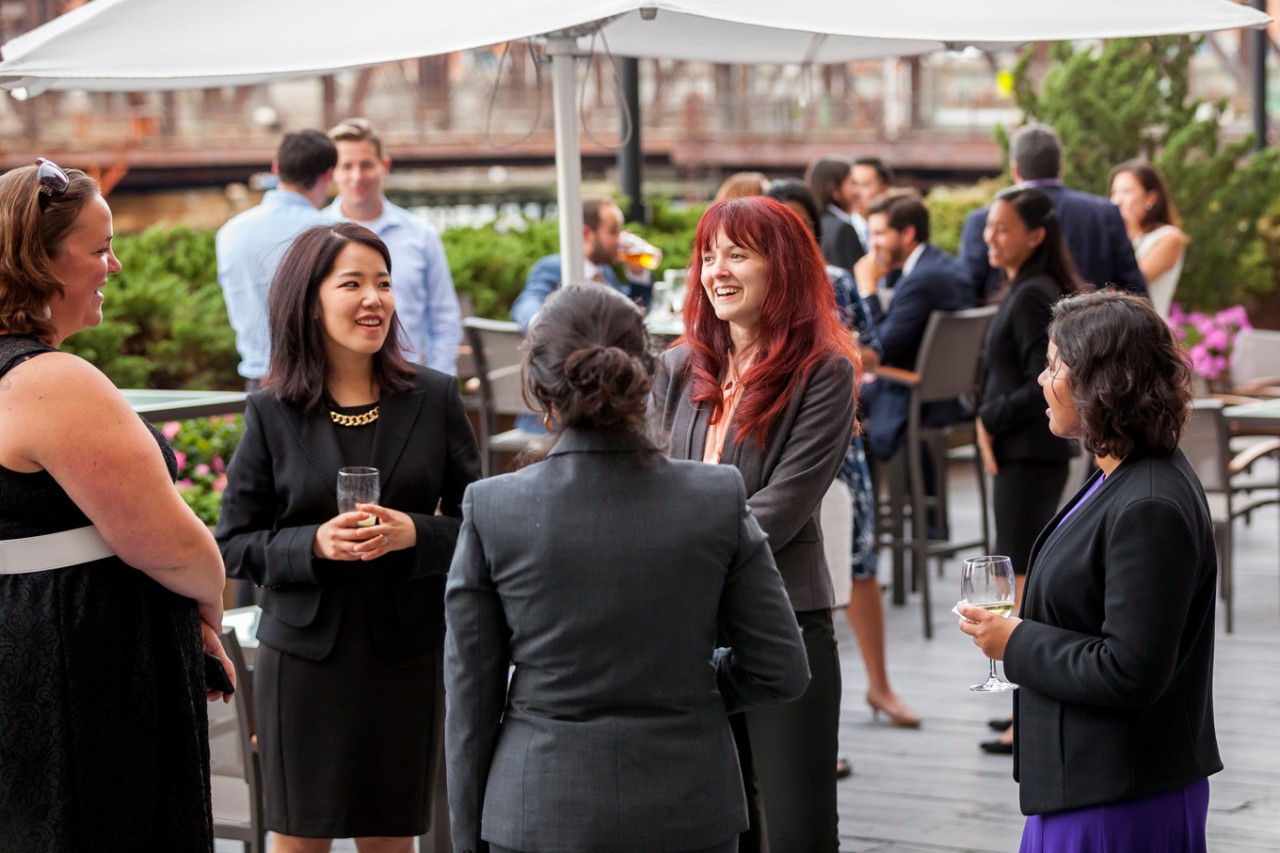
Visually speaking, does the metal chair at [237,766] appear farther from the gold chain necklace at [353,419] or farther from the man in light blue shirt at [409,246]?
the man in light blue shirt at [409,246]

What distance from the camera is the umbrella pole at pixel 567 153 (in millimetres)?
4289

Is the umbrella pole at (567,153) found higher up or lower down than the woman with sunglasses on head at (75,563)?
higher up

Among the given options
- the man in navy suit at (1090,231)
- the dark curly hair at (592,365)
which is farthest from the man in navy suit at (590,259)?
the dark curly hair at (592,365)

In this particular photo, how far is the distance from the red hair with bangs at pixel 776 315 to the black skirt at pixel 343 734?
2.78 feet

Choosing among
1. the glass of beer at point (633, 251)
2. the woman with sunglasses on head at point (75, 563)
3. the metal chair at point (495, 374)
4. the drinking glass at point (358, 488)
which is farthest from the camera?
the metal chair at point (495, 374)

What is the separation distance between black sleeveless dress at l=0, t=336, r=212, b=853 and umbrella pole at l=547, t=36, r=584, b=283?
75.9 inches

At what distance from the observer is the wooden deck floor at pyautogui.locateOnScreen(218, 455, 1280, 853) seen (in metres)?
4.53

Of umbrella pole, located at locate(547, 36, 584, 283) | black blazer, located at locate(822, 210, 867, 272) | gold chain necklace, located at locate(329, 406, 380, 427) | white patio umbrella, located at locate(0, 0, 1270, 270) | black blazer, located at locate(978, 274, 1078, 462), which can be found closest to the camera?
gold chain necklace, located at locate(329, 406, 380, 427)

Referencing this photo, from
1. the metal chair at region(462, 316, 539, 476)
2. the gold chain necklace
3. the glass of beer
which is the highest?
the glass of beer

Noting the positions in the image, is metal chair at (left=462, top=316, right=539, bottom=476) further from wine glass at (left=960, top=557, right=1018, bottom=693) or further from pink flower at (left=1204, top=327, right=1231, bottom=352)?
pink flower at (left=1204, top=327, right=1231, bottom=352)

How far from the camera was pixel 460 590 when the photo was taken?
2.37 meters

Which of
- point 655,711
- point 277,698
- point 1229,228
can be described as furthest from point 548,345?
point 1229,228

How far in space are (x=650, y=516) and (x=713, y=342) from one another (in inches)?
45.9

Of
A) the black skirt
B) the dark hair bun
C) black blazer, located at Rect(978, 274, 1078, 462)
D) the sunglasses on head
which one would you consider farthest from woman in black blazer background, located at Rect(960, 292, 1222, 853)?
black blazer, located at Rect(978, 274, 1078, 462)
